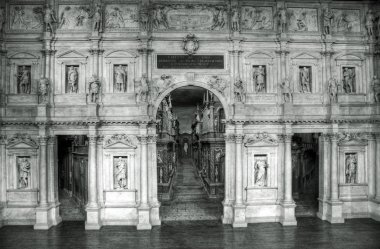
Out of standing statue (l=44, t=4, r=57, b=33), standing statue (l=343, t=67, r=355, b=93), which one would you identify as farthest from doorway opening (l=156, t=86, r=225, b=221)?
standing statue (l=44, t=4, r=57, b=33)

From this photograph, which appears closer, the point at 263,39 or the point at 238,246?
the point at 238,246

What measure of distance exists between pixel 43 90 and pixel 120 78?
11.1ft

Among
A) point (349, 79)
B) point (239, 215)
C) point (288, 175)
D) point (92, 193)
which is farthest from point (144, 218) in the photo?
point (349, 79)

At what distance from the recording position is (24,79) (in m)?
15.9

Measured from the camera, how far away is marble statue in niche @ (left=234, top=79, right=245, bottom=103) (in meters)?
15.8

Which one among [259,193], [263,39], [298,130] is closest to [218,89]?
[263,39]

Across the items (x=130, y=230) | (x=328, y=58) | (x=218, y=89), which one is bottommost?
(x=130, y=230)

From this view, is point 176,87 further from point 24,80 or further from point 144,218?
point 24,80

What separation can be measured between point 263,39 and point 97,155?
365 inches

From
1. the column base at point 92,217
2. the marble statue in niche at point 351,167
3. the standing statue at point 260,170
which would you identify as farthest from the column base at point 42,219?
the marble statue in niche at point 351,167

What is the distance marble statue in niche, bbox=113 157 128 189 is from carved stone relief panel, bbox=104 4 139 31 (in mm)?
6076

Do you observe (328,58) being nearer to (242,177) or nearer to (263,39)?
(263,39)

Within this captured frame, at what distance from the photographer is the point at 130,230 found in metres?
15.1

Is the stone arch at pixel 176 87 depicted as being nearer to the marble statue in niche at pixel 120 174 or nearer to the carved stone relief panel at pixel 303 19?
the marble statue in niche at pixel 120 174
